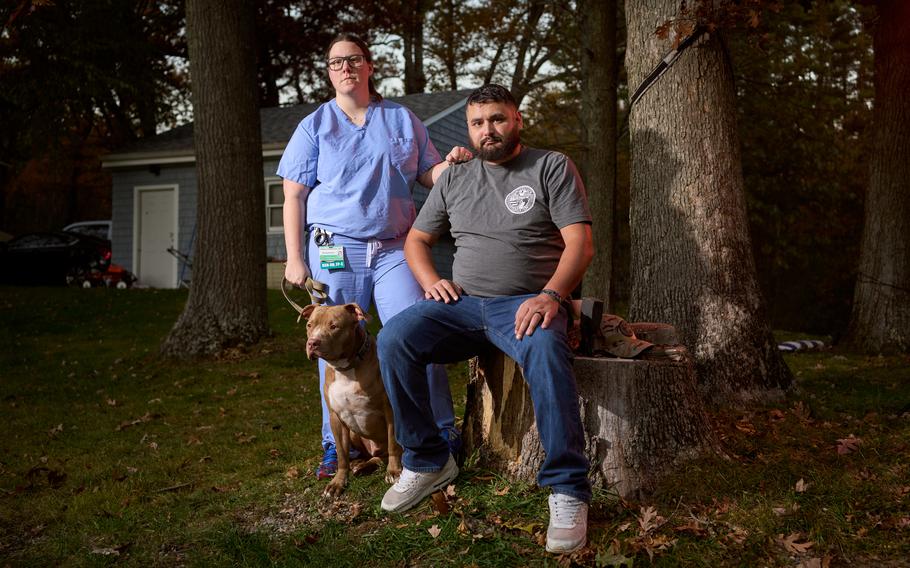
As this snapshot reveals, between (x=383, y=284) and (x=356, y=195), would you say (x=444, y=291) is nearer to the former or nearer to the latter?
(x=383, y=284)

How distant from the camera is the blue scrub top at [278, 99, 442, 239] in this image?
441cm

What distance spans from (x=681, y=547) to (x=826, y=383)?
4.15 metres

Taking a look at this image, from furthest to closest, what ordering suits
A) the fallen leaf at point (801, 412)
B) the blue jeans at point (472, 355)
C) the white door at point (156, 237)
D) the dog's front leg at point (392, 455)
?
the white door at point (156, 237)
the fallen leaf at point (801, 412)
the dog's front leg at point (392, 455)
the blue jeans at point (472, 355)

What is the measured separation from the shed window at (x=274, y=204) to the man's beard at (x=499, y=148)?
1586 cm

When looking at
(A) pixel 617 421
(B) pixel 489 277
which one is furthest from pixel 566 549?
(B) pixel 489 277

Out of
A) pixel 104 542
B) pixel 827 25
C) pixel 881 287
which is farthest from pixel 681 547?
pixel 827 25

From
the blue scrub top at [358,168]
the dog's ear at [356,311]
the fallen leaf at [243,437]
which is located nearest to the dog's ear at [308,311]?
the dog's ear at [356,311]

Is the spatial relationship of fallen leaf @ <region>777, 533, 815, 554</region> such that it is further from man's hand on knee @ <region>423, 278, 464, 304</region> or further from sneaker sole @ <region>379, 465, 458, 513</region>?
man's hand on knee @ <region>423, 278, 464, 304</region>

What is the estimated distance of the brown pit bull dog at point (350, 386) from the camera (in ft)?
13.3

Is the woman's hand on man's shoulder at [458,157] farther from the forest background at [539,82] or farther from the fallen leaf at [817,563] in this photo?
the forest background at [539,82]

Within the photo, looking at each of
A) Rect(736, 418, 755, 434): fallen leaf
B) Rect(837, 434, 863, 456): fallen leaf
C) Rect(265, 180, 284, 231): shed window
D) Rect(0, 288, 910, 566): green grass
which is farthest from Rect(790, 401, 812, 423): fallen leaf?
Rect(265, 180, 284, 231): shed window

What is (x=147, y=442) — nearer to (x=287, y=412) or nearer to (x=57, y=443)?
(x=57, y=443)

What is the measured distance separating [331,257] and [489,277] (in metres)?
0.92

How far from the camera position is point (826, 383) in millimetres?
7020
